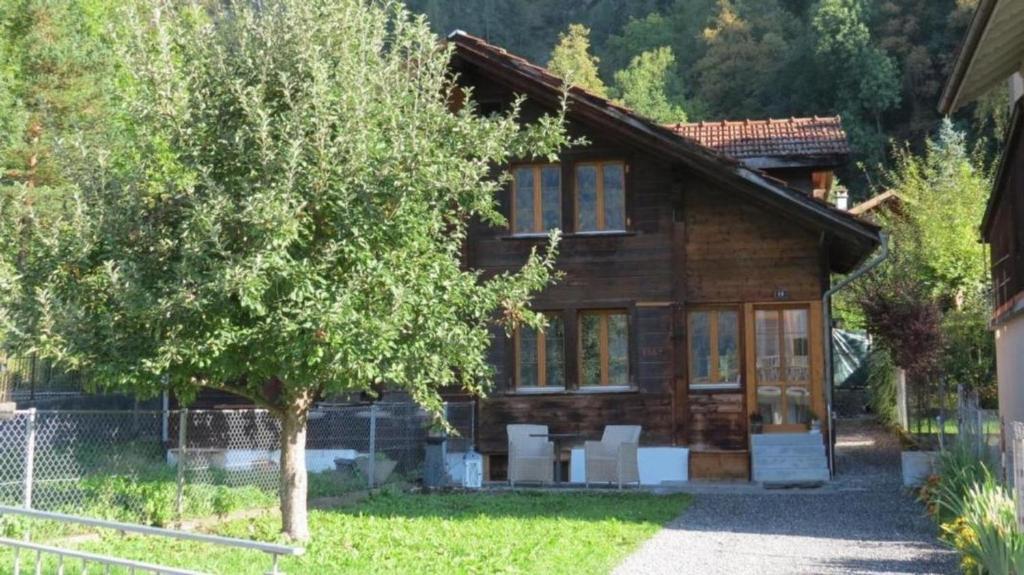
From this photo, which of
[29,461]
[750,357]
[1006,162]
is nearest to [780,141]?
[750,357]

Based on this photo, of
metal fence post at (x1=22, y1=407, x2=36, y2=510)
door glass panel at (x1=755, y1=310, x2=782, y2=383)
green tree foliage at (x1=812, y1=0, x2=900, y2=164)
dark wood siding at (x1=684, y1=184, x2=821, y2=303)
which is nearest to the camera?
metal fence post at (x1=22, y1=407, x2=36, y2=510)

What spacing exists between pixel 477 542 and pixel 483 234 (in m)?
8.79

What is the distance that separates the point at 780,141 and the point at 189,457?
1198cm

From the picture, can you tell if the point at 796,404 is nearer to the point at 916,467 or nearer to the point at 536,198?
the point at 916,467

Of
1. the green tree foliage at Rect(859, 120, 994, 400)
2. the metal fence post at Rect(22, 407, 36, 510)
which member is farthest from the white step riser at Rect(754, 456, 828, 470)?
the metal fence post at Rect(22, 407, 36, 510)

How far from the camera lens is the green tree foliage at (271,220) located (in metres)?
9.27

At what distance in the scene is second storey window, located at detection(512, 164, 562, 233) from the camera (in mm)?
19297

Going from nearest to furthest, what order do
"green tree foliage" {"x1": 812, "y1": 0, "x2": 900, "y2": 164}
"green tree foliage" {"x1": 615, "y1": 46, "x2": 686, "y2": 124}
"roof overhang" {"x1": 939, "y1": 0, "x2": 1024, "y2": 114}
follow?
1. "roof overhang" {"x1": 939, "y1": 0, "x2": 1024, "y2": 114}
2. "green tree foliage" {"x1": 812, "y1": 0, "x2": 900, "y2": 164}
3. "green tree foliage" {"x1": 615, "y1": 46, "x2": 686, "y2": 124}

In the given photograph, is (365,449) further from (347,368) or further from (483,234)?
(347,368)

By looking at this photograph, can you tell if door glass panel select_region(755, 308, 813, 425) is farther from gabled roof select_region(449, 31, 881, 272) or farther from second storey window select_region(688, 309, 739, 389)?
gabled roof select_region(449, 31, 881, 272)

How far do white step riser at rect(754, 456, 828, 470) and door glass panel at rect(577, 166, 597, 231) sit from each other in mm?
4646

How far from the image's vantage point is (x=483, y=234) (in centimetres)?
1938

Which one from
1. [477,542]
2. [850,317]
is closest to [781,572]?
[477,542]

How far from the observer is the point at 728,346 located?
1861cm
